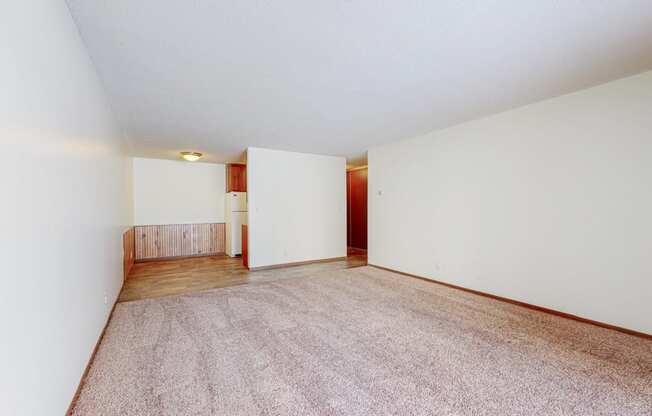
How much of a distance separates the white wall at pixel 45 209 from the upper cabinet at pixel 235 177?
16.0 feet

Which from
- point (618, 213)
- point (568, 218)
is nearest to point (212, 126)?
point (568, 218)

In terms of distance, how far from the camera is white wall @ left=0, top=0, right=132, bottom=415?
1.05m

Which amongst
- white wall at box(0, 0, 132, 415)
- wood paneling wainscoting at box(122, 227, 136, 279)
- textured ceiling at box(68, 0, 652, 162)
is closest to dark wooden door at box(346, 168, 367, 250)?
textured ceiling at box(68, 0, 652, 162)

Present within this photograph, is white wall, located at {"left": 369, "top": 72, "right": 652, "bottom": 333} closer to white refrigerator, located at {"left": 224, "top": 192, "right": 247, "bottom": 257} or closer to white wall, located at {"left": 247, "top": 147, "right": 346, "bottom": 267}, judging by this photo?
white wall, located at {"left": 247, "top": 147, "right": 346, "bottom": 267}

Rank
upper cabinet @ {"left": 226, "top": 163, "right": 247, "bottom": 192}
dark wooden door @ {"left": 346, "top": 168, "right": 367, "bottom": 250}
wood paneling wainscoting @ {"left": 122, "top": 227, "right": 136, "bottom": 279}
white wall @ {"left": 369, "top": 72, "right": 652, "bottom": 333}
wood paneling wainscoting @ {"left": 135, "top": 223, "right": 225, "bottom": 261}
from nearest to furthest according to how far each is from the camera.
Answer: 1. white wall @ {"left": 369, "top": 72, "right": 652, "bottom": 333}
2. wood paneling wainscoting @ {"left": 122, "top": 227, "right": 136, "bottom": 279}
3. wood paneling wainscoting @ {"left": 135, "top": 223, "right": 225, "bottom": 261}
4. upper cabinet @ {"left": 226, "top": 163, "right": 247, "bottom": 192}
5. dark wooden door @ {"left": 346, "top": 168, "right": 367, "bottom": 250}

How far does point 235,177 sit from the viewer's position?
7320 mm

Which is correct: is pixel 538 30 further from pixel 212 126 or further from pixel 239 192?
pixel 239 192

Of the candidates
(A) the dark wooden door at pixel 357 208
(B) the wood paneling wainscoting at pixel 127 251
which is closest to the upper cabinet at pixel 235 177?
(B) the wood paneling wainscoting at pixel 127 251

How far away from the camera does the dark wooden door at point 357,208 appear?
317 inches

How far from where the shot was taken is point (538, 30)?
1.98m

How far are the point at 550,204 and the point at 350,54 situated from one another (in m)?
2.93

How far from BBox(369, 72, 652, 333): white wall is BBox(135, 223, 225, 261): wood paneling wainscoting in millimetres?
5337

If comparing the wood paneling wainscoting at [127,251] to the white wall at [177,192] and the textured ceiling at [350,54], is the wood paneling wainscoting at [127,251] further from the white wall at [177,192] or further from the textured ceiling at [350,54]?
the textured ceiling at [350,54]

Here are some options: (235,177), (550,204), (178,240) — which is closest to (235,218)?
(235,177)
